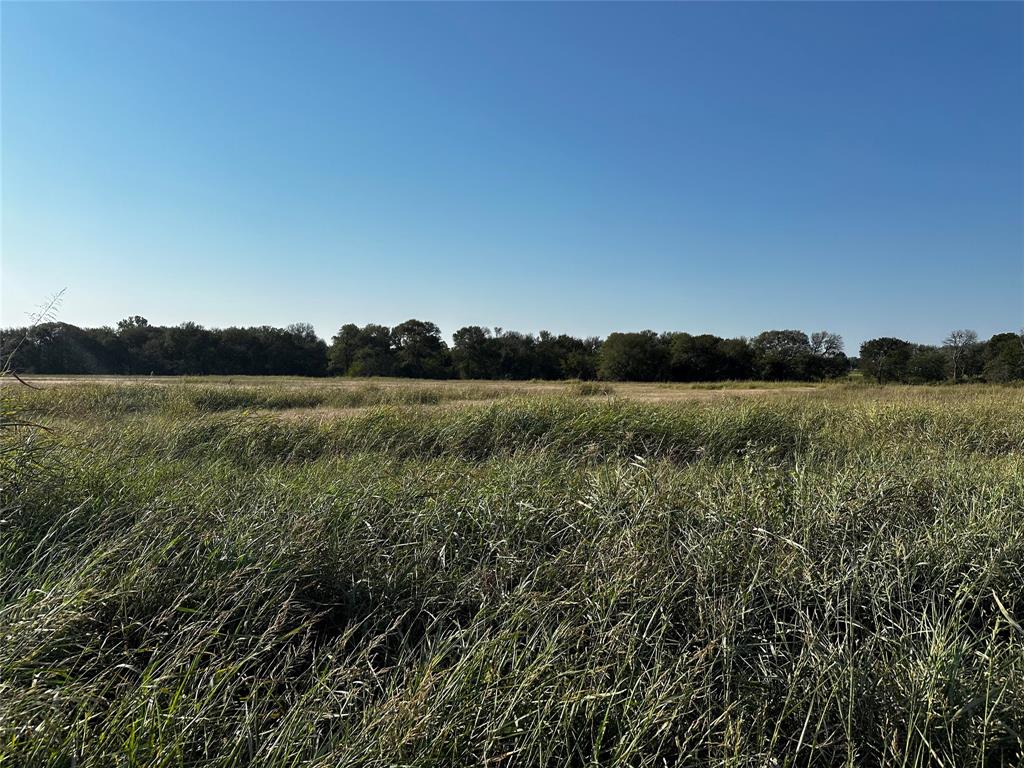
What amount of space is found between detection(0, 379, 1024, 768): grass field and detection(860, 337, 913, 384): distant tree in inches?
1705

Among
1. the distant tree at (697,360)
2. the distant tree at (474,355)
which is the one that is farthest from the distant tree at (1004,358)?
the distant tree at (474,355)

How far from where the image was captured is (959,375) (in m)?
40.6

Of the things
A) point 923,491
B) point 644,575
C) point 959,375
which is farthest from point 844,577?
point 959,375

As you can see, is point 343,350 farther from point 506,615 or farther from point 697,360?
point 506,615

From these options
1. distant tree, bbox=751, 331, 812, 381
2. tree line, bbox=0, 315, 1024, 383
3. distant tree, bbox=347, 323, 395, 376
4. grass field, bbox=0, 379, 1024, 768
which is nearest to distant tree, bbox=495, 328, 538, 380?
tree line, bbox=0, 315, 1024, 383

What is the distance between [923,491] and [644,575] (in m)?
3.13

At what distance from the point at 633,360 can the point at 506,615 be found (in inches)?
1944

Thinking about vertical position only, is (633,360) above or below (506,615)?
above

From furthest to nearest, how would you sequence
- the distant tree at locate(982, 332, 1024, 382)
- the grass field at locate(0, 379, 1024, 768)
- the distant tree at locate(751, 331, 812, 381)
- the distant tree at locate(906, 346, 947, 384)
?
the distant tree at locate(751, 331, 812, 381) → the distant tree at locate(906, 346, 947, 384) → the distant tree at locate(982, 332, 1024, 382) → the grass field at locate(0, 379, 1024, 768)

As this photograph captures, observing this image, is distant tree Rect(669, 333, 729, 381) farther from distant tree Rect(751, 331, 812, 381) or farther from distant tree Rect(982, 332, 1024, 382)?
distant tree Rect(982, 332, 1024, 382)

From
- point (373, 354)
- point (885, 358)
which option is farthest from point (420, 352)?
point (885, 358)

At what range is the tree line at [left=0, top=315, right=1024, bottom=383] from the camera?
4234 centimetres

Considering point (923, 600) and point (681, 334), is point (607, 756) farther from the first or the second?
point (681, 334)

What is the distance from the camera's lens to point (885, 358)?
1672 inches
